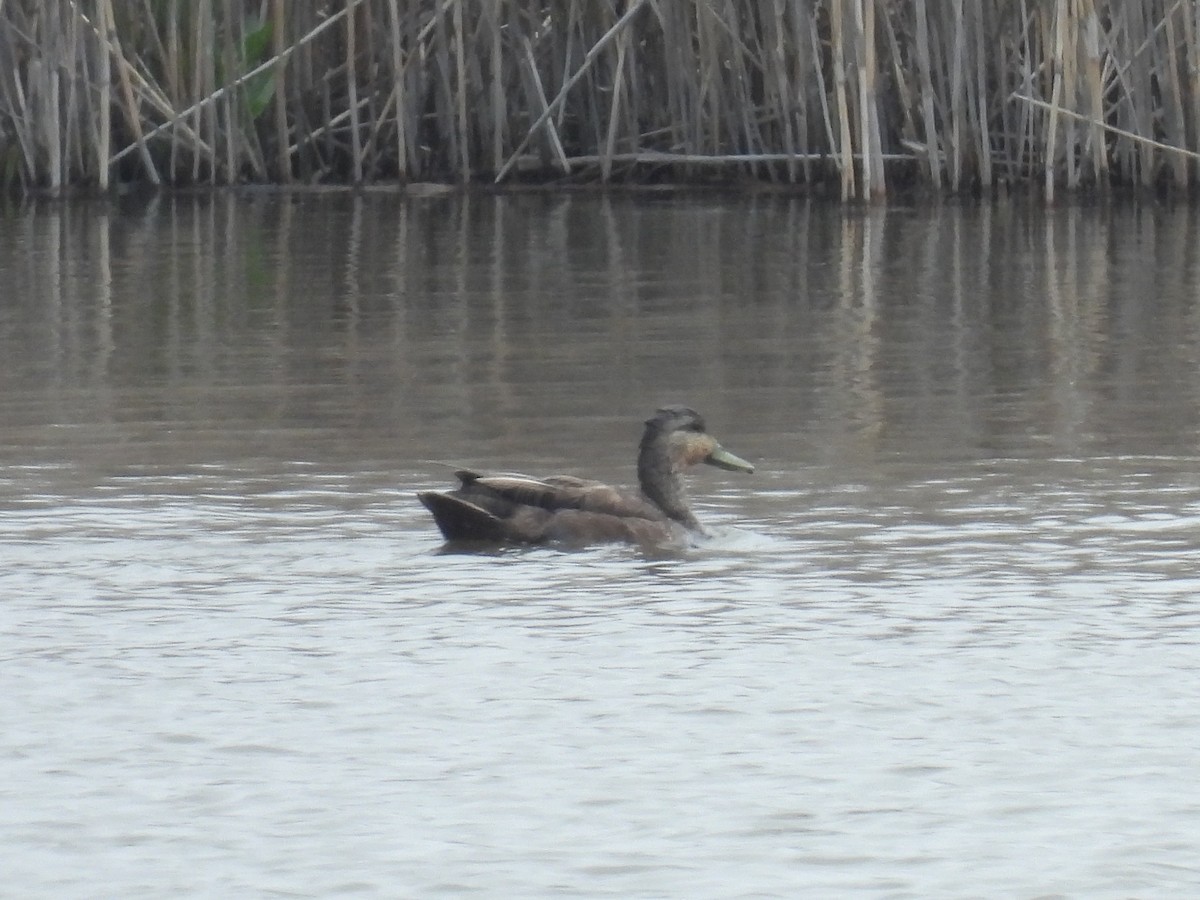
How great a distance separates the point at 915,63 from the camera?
18.3 metres

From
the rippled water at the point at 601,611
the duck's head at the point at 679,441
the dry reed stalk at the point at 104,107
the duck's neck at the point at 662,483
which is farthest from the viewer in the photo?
the dry reed stalk at the point at 104,107

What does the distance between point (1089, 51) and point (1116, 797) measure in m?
12.9

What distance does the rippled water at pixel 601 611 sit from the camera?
4.26m

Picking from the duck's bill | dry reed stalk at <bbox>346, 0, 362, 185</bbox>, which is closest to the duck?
the duck's bill

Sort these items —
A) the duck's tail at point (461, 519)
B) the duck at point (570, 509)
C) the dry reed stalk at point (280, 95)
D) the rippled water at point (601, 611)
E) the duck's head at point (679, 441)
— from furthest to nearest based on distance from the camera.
A: the dry reed stalk at point (280, 95), the duck's head at point (679, 441), the duck at point (570, 509), the duck's tail at point (461, 519), the rippled water at point (601, 611)

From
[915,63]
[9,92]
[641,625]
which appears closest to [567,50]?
[915,63]

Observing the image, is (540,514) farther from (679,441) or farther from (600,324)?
(600,324)

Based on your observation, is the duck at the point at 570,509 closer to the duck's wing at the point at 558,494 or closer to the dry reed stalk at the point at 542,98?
the duck's wing at the point at 558,494

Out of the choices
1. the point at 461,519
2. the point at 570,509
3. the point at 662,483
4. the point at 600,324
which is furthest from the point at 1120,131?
the point at 461,519

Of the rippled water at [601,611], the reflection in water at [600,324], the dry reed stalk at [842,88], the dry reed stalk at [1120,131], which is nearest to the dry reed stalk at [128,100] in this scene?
the reflection in water at [600,324]

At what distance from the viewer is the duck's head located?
24.0ft

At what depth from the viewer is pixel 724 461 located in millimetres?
7426

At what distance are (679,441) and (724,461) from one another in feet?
0.59

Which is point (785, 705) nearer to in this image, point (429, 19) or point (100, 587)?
point (100, 587)
